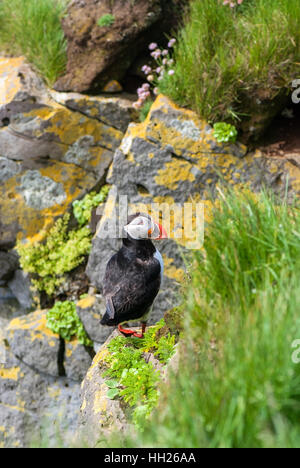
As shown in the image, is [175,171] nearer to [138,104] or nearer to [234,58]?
[138,104]

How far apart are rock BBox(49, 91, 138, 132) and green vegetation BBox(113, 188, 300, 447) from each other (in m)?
4.30

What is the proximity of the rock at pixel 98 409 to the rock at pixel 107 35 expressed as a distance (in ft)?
14.3

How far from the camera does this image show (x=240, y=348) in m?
1.84

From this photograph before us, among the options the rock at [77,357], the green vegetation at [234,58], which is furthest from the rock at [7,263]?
the green vegetation at [234,58]

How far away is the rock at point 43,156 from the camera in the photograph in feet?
20.7

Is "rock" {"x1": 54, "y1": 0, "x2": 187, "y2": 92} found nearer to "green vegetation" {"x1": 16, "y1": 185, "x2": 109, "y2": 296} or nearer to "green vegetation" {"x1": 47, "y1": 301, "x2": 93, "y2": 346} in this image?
"green vegetation" {"x1": 16, "y1": 185, "x2": 109, "y2": 296}

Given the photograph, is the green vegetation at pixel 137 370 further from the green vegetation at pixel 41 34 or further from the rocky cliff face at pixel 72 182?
the green vegetation at pixel 41 34

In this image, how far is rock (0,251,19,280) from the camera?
6.41 meters

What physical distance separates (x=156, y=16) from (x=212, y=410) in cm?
575

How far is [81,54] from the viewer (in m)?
6.38

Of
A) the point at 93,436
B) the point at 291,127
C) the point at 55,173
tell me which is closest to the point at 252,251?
the point at 93,436

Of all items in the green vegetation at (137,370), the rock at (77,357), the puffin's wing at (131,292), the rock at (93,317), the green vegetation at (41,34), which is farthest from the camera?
the green vegetation at (41,34)

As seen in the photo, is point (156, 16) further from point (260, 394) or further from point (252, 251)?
point (260, 394)
